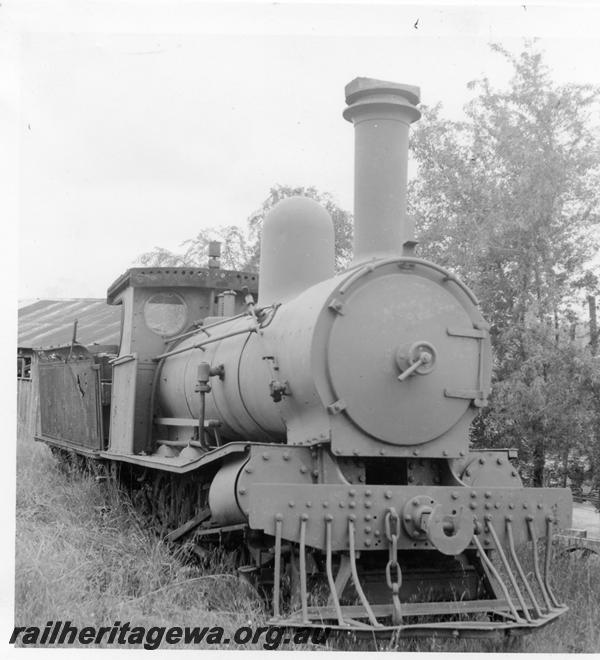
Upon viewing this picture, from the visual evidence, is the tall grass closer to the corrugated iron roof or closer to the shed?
the shed

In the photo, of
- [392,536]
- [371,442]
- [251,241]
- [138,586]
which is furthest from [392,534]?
[251,241]

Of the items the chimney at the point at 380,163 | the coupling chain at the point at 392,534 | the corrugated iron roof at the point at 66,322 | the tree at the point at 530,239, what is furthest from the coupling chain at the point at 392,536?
the corrugated iron roof at the point at 66,322

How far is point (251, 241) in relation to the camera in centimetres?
2055

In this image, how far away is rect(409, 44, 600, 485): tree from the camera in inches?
356

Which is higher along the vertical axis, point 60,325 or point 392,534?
point 60,325

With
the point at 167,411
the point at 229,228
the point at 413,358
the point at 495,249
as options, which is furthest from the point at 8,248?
the point at 229,228

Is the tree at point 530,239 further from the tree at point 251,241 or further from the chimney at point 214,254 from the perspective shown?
the tree at point 251,241

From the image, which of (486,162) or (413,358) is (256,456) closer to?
(413,358)

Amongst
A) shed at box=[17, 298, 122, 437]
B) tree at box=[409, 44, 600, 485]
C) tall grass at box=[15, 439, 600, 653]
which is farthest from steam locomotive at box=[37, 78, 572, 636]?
shed at box=[17, 298, 122, 437]

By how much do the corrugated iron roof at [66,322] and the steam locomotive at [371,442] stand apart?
38.7 ft

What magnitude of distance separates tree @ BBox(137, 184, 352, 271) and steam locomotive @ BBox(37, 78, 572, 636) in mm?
12078

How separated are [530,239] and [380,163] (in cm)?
443

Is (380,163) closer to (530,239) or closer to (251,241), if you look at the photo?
(530,239)

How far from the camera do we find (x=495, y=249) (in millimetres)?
9734
